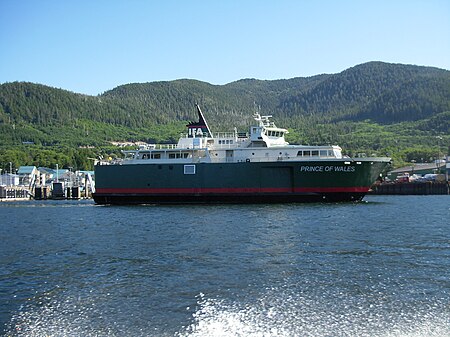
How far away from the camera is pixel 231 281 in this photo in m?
12.3

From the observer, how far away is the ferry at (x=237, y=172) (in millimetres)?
35031

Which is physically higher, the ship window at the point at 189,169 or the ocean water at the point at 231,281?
the ship window at the point at 189,169

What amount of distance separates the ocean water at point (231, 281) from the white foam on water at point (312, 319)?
18 millimetres

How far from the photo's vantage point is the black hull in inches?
1389

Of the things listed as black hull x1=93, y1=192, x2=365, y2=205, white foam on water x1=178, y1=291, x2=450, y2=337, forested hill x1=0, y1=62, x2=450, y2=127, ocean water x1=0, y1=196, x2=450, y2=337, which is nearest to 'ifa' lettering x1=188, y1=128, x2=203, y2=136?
black hull x1=93, y1=192, x2=365, y2=205

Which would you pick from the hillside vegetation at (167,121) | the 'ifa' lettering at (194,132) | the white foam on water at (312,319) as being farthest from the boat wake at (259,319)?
the hillside vegetation at (167,121)

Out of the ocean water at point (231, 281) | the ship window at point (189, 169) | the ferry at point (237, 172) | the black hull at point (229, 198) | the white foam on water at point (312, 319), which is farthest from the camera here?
the ship window at point (189, 169)

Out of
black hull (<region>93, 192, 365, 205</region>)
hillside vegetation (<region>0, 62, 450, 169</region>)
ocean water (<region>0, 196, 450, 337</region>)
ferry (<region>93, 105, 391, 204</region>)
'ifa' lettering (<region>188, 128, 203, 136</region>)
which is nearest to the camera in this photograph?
ocean water (<region>0, 196, 450, 337</region>)

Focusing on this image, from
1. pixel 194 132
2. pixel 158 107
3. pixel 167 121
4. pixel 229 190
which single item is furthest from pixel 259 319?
pixel 158 107

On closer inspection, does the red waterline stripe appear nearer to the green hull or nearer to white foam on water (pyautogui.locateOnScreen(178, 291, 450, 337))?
the green hull

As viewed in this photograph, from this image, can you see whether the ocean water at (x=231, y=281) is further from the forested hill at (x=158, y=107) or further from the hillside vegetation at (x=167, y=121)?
the forested hill at (x=158, y=107)

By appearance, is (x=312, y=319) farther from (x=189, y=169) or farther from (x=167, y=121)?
(x=167, y=121)

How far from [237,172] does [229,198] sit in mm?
1871

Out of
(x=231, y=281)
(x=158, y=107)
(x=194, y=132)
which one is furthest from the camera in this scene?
(x=158, y=107)
